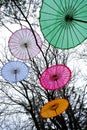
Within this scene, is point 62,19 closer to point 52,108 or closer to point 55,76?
point 55,76

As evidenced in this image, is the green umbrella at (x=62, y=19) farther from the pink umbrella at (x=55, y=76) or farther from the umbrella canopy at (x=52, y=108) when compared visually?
the umbrella canopy at (x=52, y=108)

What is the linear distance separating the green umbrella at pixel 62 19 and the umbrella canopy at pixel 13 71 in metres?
3.01

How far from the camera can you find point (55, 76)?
6945 mm

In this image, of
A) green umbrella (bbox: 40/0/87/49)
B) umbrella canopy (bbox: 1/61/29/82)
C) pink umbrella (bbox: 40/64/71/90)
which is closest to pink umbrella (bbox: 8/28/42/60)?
umbrella canopy (bbox: 1/61/29/82)

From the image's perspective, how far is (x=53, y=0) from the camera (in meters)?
4.75

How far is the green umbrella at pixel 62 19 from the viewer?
4.80 meters

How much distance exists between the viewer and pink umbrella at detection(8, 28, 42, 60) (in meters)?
7.04

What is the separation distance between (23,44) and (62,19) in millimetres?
2701

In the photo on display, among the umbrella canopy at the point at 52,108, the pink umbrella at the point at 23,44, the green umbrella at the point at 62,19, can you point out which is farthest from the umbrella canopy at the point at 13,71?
the green umbrella at the point at 62,19

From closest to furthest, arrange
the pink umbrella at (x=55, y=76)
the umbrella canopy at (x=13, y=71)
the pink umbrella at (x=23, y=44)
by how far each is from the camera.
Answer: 1. the pink umbrella at (x=55, y=76)
2. the pink umbrella at (x=23, y=44)
3. the umbrella canopy at (x=13, y=71)

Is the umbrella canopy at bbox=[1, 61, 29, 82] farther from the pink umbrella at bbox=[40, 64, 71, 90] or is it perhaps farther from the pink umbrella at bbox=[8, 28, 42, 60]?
the pink umbrella at bbox=[40, 64, 71, 90]

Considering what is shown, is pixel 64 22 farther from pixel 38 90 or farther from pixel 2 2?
pixel 38 90

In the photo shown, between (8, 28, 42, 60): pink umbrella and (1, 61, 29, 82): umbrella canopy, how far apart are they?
507mm

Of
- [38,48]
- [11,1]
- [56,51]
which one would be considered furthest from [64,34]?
[56,51]
